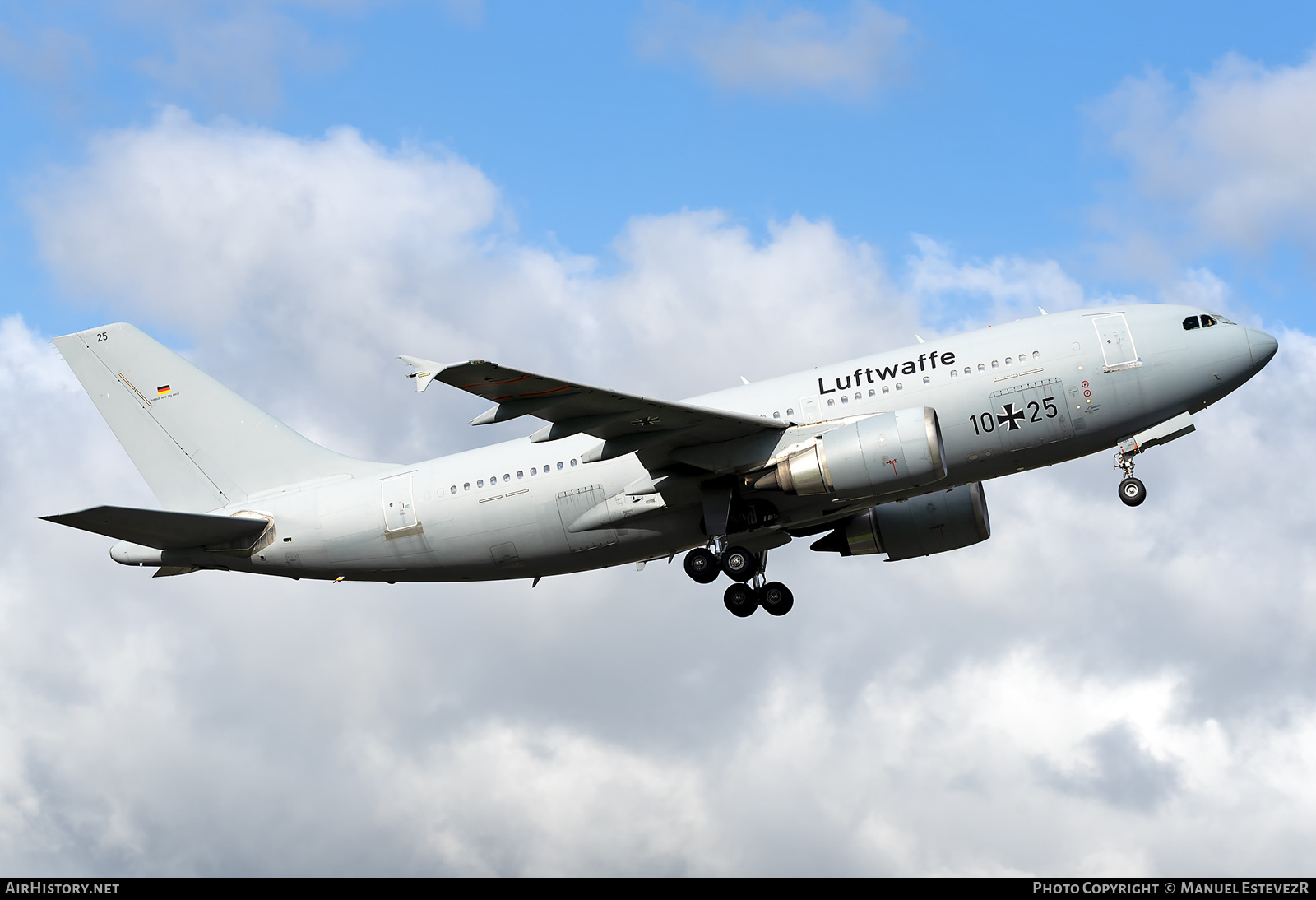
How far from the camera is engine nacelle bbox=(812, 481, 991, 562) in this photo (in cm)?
3500

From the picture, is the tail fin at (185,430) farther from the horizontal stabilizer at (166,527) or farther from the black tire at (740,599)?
the black tire at (740,599)

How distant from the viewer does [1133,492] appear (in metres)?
29.4

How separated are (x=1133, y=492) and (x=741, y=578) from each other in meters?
9.44

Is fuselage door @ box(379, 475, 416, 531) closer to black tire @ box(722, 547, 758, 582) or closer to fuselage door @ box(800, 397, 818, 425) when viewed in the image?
black tire @ box(722, 547, 758, 582)

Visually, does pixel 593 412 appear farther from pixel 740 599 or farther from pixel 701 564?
pixel 740 599

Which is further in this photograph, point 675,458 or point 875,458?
point 675,458

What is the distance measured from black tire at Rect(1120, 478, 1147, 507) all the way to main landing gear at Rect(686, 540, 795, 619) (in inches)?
346

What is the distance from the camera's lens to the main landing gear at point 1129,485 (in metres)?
29.3

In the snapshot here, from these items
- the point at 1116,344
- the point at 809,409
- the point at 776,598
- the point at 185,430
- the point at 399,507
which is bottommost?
the point at 776,598

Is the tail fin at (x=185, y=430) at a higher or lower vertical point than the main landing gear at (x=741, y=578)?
higher

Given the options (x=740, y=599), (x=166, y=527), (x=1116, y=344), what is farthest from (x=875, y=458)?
(x=166, y=527)

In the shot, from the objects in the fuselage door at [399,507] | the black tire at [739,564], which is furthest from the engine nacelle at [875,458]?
the fuselage door at [399,507]

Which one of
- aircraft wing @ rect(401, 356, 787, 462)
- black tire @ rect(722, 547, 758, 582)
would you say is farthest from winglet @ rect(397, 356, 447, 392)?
black tire @ rect(722, 547, 758, 582)

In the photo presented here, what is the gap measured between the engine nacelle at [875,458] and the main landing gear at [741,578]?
3.65m
